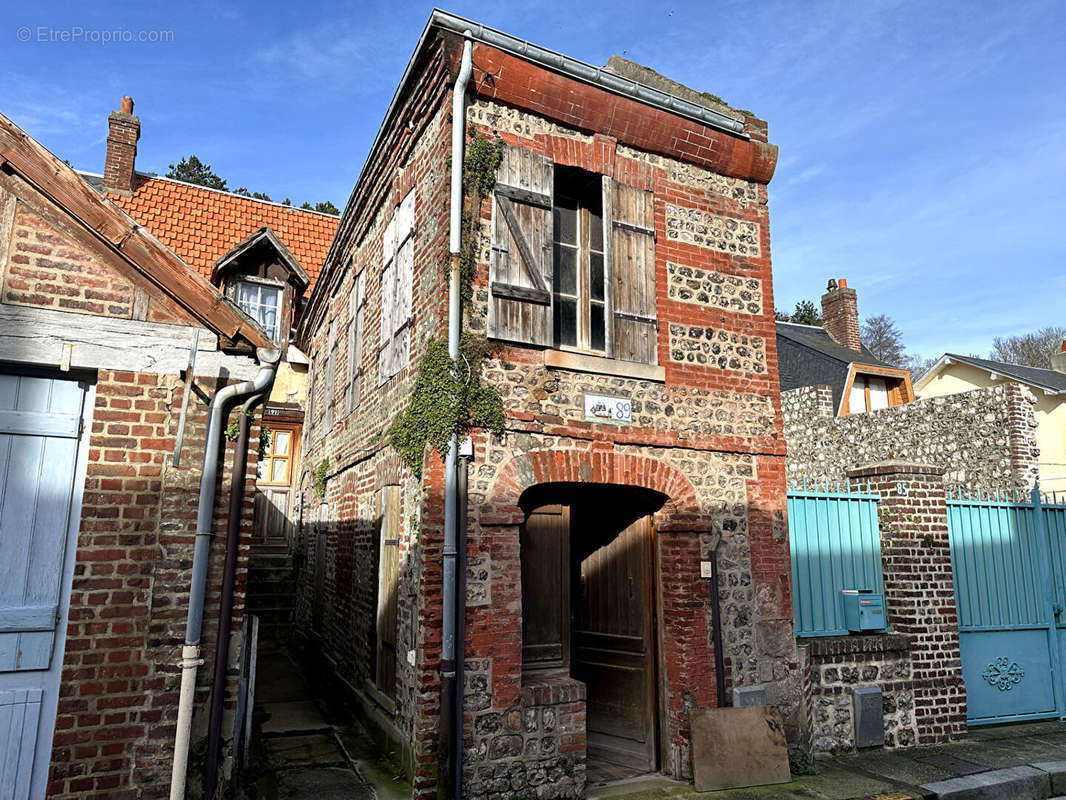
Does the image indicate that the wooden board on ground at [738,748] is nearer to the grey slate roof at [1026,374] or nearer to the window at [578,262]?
the window at [578,262]

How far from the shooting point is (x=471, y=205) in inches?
238

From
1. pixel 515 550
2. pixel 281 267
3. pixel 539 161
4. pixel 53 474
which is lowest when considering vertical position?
pixel 515 550

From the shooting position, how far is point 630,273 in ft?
22.1

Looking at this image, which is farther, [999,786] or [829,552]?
[829,552]

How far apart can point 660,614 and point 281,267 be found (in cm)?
997

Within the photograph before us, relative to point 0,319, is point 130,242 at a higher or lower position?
higher

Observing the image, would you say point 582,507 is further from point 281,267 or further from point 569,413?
point 281,267

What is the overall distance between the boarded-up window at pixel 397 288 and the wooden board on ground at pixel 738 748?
14.3 feet

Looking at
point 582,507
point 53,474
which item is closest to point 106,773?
point 53,474

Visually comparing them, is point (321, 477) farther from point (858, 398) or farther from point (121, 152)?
point (858, 398)

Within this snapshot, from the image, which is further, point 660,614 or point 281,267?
point 281,267

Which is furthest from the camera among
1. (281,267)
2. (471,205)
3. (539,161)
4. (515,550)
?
(281,267)

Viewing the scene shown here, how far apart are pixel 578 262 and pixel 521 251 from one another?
80 centimetres

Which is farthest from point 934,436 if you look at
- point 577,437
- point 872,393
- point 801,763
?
point 577,437
